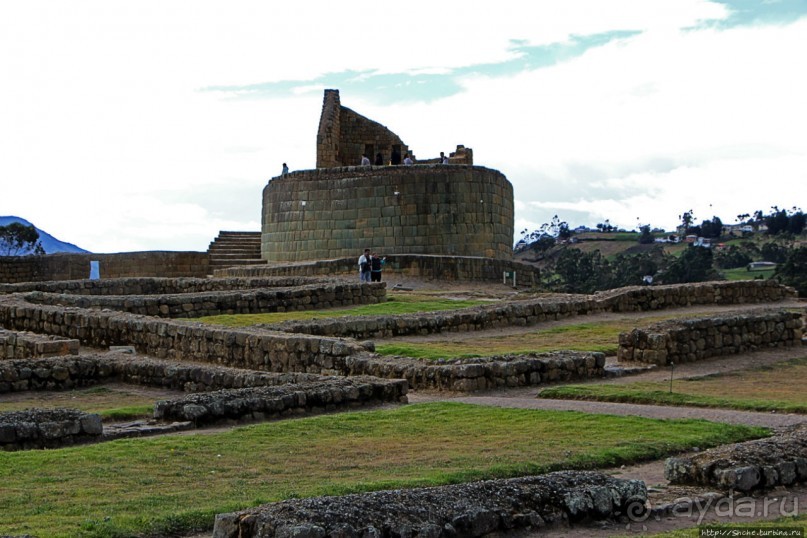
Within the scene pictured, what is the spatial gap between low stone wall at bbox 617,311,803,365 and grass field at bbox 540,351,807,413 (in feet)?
3.61

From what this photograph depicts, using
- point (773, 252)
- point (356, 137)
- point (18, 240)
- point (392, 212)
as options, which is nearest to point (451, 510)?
point (392, 212)

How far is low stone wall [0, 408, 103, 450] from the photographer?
35.9ft

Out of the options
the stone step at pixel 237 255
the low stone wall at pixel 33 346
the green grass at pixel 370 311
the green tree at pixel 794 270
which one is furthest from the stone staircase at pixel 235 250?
the low stone wall at pixel 33 346

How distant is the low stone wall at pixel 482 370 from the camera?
15.6 metres

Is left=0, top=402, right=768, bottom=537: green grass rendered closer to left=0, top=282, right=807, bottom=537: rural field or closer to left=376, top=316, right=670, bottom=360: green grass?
left=0, top=282, right=807, bottom=537: rural field

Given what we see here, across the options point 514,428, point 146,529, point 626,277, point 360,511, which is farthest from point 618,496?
point 626,277

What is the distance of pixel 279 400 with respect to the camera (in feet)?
42.4

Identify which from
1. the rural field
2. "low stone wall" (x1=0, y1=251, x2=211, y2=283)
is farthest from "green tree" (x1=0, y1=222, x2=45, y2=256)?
the rural field

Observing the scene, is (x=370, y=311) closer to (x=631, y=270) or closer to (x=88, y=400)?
(x=88, y=400)

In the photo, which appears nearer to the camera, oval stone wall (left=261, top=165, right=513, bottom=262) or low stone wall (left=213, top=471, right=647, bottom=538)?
low stone wall (left=213, top=471, right=647, bottom=538)

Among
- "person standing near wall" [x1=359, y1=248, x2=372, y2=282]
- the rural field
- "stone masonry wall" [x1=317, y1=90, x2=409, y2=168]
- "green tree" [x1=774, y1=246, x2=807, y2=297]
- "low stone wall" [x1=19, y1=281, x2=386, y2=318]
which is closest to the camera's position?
the rural field

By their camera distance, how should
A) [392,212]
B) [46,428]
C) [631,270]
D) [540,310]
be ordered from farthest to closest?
[631,270] → [392,212] → [540,310] → [46,428]

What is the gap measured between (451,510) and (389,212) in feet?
113

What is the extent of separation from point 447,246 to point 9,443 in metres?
31.3
